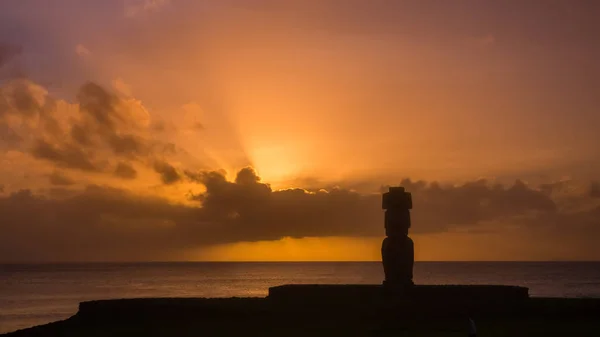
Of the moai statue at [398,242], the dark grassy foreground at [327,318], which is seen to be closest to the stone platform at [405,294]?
the dark grassy foreground at [327,318]

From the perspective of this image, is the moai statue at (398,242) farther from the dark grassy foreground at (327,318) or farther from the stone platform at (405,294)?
the dark grassy foreground at (327,318)

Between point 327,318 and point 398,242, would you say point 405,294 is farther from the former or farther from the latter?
point 327,318

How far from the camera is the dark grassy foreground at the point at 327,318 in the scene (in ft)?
70.5

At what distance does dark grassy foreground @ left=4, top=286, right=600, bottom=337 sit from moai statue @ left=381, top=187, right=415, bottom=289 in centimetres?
152

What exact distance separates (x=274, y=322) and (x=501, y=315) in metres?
7.29

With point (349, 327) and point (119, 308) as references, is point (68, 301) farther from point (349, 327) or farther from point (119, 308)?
point (349, 327)

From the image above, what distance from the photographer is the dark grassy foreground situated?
21.5m

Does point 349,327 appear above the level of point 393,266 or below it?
below

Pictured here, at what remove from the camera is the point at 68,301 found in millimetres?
77250

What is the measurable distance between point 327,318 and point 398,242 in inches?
198

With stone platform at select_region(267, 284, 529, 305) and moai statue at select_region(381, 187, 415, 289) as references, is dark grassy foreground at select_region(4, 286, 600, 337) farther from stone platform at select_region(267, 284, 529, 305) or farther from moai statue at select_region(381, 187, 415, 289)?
moai statue at select_region(381, 187, 415, 289)

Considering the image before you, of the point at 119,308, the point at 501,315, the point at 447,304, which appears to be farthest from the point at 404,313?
the point at 119,308

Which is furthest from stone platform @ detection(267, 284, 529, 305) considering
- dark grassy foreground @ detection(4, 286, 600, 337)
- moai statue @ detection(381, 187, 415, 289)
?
moai statue @ detection(381, 187, 415, 289)

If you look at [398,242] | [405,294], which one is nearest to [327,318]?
[405,294]
